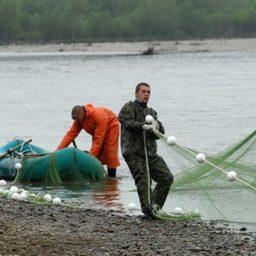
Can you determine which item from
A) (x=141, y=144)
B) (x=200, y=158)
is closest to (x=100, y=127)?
(x=141, y=144)

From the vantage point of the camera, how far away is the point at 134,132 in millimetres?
12617

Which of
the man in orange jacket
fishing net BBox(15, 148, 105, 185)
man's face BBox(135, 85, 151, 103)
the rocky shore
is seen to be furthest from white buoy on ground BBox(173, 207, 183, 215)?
fishing net BBox(15, 148, 105, 185)

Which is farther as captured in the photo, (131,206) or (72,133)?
(72,133)

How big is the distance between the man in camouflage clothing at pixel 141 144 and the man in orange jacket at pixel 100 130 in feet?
16.7

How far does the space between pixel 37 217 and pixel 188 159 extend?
2.05 m

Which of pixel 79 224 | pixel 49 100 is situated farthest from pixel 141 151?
pixel 49 100

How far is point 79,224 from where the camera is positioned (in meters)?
12.5

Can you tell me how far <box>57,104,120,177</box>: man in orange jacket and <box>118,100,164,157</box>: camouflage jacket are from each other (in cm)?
511

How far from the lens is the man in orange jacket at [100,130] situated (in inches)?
712

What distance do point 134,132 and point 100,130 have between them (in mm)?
5658

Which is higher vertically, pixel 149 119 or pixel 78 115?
pixel 149 119

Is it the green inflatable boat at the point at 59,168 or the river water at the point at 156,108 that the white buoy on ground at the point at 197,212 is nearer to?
the river water at the point at 156,108

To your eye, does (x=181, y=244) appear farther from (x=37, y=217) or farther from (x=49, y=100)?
(x=49, y=100)

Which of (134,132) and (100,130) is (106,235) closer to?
(134,132)
